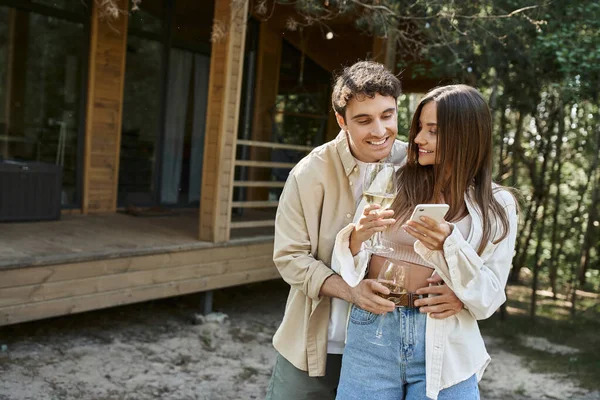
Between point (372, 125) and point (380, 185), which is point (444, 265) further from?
point (372, 125)

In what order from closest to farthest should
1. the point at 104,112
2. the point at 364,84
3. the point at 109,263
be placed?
the point at 364,84, the point at 109,263, the point at 104,112

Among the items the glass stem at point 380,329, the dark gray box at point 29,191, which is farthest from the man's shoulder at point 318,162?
the dark gray box at point 29,191

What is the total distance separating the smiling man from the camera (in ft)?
6.08

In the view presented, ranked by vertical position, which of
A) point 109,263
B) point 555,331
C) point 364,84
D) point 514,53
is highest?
point 514,53

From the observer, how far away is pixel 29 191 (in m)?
5.70

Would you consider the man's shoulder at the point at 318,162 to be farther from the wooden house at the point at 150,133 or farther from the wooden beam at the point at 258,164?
the wooden beam at the point at 258,164

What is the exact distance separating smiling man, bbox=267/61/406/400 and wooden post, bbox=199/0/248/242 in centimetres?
310

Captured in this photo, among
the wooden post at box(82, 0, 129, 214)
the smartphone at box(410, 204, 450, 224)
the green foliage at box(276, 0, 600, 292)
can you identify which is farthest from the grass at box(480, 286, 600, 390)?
the wooden post at box(82, 0, 129, 214)

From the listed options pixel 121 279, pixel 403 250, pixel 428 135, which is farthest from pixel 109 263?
pixel 428 135

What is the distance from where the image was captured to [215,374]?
420 cm

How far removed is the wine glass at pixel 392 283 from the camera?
5.39 ft

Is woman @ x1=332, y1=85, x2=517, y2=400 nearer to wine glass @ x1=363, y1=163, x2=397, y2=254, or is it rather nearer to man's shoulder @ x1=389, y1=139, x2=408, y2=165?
wine glass @ x1=363, y1=163, x2=397, y2=254

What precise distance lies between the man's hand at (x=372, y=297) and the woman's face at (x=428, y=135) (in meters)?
0.35

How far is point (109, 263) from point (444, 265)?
131 inches
